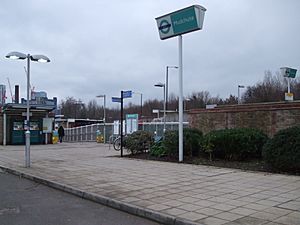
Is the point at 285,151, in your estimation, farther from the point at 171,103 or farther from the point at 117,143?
the point at 171,103

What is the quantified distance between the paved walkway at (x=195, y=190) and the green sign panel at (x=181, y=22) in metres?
5.50

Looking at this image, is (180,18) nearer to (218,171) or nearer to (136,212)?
(218,171)

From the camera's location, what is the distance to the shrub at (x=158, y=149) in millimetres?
15500

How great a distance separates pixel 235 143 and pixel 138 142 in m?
5.50

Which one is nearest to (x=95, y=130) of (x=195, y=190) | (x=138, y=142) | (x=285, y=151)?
(x=138, y=142)

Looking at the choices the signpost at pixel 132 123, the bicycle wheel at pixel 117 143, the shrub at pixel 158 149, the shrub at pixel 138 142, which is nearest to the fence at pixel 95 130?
the signpost at pixel 132 123

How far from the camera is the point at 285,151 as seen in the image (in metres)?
10.4

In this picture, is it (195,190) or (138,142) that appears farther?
(138,142)

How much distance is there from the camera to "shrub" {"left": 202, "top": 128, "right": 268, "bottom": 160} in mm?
12859

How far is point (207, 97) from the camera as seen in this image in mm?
78938

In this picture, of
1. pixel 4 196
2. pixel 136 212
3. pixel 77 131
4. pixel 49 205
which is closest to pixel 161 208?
pixel 136 212

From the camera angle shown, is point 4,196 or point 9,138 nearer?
point 4,196

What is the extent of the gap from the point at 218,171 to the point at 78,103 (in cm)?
7629

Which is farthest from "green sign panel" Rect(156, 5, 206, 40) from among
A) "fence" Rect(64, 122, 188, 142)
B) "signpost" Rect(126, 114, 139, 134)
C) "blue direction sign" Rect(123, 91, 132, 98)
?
"fence" Rect(64, 122, 188, 142)
